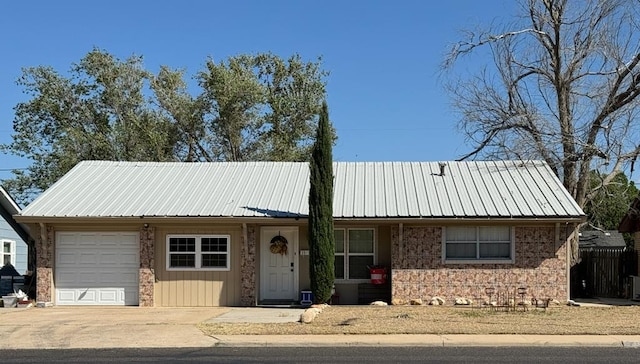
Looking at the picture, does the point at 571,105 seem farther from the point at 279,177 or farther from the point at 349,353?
the point at 349,353

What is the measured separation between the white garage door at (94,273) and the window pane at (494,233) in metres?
9.96

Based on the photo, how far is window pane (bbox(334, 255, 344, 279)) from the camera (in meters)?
21.5

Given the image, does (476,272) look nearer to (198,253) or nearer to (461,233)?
(461,233)

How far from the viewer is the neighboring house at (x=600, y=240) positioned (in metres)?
37.7

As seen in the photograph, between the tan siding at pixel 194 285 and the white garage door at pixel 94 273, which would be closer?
the tan siding at pixel 194 285

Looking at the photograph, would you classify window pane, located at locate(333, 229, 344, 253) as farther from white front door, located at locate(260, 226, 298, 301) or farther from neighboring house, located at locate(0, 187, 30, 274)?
neighboring house, located at locate(0, 187, 30, 274)

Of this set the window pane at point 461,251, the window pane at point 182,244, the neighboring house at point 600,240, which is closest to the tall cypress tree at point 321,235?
the window pane at point 461,251

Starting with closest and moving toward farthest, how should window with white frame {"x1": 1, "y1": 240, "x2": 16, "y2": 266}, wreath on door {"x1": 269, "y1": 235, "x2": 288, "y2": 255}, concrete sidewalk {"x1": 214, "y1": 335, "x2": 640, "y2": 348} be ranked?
concrete sidewalk {"x1": 214, "y1": 335, "x2": 640, "y2": 348}
wreath on door {"x1": 269, "y1": 235, "x2": 288, "y2": 255}
window with white frame {"x1": 1, "y1": 240, "x2": 16, "y2": 266}

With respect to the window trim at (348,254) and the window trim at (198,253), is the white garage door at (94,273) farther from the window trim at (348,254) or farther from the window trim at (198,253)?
the window trim at (348,254)

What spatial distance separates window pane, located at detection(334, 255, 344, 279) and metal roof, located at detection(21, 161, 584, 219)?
1567 millimetres

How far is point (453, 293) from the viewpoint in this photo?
20531 mm

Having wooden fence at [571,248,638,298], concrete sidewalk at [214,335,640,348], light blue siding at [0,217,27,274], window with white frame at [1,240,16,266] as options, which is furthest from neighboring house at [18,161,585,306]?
concrete sidewalk at [214,335,640,348]

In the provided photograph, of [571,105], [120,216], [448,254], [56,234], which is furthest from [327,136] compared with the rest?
[571,105]

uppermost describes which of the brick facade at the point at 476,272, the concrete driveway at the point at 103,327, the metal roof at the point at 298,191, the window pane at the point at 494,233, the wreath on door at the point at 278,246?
the metal roof at the point at 298,191
